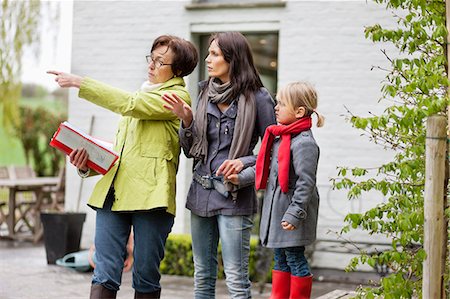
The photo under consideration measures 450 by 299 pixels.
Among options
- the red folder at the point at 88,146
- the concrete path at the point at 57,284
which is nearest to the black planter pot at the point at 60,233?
the concrete path at the point at 57,284

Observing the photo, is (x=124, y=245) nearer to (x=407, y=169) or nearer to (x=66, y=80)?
(x=66, y=80)

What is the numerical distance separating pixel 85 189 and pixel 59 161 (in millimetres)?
6000

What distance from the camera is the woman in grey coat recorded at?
4.32 metres

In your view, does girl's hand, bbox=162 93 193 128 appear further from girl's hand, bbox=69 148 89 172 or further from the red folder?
girl's hand, bbox=69 148 89 172

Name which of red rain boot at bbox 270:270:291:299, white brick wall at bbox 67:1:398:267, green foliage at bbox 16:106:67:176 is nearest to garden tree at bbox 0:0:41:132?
green foliage at bbox 16:106:67:176

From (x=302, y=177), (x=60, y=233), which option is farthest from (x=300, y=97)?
(x=60, y=233)

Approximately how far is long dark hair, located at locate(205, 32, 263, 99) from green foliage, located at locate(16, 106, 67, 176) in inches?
433

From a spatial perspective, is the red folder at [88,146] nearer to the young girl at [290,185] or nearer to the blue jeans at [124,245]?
the blue jeans at [124,245]

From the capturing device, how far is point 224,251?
4340mm

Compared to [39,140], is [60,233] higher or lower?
lower

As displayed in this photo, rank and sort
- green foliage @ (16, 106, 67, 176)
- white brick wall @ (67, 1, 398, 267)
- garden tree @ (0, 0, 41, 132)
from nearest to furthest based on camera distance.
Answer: white brick wall @ (67, 1, 398, 267) → garden tree @ (0, 0, 41, 132) → green foliage @ (16, 106, 67, 176)

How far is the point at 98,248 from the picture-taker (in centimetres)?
447

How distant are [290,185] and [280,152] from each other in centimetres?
18

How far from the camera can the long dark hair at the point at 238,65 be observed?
175 inches
